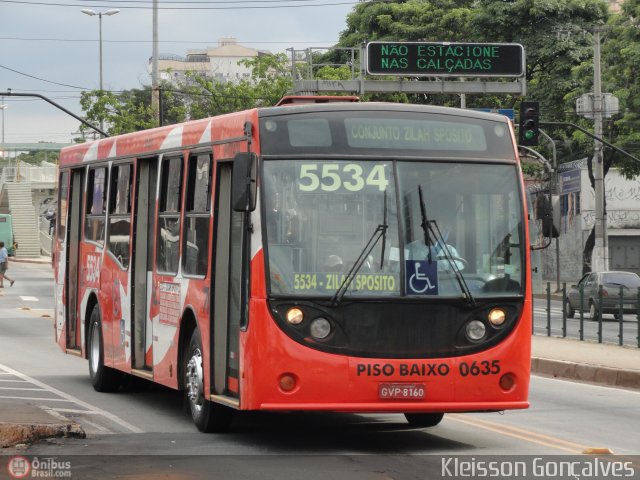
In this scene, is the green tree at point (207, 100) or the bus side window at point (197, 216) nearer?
the bus side window at point (197, 216)

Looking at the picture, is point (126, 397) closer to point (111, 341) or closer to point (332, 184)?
point (111, 341)

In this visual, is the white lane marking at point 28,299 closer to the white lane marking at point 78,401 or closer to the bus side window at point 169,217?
the white lane marking at point 78,401

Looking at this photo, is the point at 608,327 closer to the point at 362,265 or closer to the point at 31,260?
the point at 362,265

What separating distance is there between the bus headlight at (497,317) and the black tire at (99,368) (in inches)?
251

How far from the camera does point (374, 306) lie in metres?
11.0

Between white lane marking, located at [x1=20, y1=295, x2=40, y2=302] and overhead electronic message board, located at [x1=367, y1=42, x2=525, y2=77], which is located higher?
overhead electronic message board, located at [x1=367, y1=42, x2=525, y2=77]

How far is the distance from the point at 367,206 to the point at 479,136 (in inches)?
52.6

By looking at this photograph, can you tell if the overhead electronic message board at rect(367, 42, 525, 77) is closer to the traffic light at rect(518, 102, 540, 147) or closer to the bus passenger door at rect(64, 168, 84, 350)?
the traffic light at rect(518, 102, 540, 147)

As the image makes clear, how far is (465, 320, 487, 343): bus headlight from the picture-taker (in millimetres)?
11141

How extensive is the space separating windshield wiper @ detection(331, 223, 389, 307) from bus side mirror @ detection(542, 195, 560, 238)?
67.3 inches

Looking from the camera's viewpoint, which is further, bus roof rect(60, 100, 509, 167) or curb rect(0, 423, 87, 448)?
bus roof rect(60, 100, 509, 167)

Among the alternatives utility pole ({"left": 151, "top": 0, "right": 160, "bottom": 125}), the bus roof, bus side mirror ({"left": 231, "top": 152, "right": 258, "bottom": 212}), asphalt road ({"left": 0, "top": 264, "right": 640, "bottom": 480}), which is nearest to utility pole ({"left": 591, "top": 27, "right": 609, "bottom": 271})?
utility pole ({"left": 151, "top": 0, "right": 160, "bottom": 125})

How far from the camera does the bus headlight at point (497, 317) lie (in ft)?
36.8

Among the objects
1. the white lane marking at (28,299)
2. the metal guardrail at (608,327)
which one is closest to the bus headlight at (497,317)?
the metal guardrail at (608,327)
